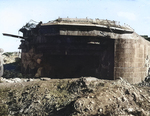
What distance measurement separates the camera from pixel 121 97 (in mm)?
5402

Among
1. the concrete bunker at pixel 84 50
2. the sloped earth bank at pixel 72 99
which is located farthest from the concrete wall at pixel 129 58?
the sloped earth bank at pixel 72 99

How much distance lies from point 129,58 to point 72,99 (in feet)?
25.2

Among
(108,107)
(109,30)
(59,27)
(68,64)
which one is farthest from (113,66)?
(108,107)

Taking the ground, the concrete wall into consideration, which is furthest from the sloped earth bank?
the concrete wall

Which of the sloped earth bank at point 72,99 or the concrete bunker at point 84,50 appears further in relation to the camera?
the concrete bunker at point 84,50

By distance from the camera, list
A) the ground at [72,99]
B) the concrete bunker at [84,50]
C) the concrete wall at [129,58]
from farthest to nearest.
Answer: the concrete wall at [129,58], the concrete bunker at [84,50], the ground at [72,99]

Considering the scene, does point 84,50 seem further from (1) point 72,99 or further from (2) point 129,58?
(1) point 72,99

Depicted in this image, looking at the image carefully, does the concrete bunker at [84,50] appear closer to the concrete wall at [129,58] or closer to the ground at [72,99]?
the concrete wall at [129,58]

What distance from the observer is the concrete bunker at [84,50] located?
10.7 meters

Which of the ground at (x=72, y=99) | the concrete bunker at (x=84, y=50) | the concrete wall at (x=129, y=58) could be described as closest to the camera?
the ground at (x=72, y=99)

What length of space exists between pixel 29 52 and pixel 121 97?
9570 millimetres

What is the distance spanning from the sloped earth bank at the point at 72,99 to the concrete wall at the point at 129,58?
205 inches

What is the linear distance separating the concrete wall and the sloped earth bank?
5.21 m

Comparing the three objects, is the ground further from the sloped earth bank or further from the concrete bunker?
the concrete bunker
